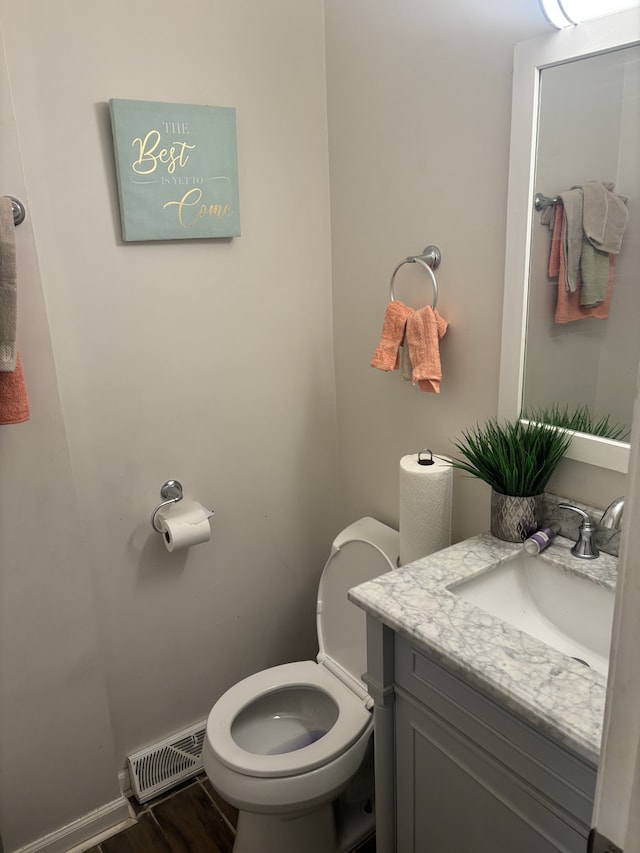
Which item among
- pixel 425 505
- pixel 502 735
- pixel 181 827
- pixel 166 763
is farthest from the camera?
pixel 166 763

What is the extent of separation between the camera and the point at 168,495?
1.82 metres

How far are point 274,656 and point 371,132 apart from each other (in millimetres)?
1672

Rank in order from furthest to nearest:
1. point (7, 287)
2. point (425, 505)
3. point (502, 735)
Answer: point (425, 505)
point (7, 287)
point (502, 735)

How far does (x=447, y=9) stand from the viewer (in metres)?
1.44

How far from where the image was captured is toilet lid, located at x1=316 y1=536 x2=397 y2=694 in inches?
68.5

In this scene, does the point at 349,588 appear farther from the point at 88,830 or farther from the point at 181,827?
the point at 88,830

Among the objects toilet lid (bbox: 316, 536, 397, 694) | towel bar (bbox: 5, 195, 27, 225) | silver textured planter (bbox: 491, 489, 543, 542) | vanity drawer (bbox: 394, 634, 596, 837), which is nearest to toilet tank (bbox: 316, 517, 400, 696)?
toilet lid (bbox: 316, 536, 397, 694)

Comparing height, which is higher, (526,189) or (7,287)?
(526,189)

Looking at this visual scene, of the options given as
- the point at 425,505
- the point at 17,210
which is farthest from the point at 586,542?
the point at 17,210

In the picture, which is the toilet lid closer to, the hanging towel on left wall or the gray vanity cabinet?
the gray vanity cabinet

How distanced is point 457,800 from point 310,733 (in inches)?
26.9

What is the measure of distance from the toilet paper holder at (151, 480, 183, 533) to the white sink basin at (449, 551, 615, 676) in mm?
869

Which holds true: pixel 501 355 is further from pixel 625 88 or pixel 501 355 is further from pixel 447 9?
pixel 447 9

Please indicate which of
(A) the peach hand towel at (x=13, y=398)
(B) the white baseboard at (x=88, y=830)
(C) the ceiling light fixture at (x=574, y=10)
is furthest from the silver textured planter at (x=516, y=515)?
(B) the white baseboard at (x=88, y=830)
